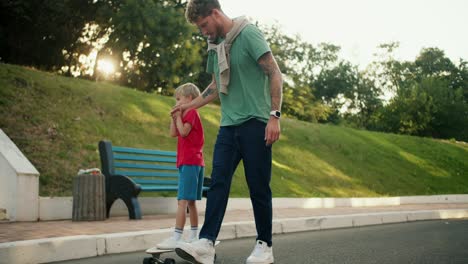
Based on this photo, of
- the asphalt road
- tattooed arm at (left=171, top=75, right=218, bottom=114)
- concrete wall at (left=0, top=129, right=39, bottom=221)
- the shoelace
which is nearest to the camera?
the shoelace

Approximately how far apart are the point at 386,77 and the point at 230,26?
70.0m

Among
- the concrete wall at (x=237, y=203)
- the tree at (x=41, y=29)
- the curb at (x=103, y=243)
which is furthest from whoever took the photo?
the tree at (x=41, y=29)

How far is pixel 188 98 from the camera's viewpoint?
5660 mm

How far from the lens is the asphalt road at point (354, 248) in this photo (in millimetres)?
5562

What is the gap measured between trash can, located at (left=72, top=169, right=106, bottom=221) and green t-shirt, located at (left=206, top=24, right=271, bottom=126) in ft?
15.4

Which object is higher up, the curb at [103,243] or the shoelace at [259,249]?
the shoelace at [259,249]

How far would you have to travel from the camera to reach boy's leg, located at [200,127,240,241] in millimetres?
4496

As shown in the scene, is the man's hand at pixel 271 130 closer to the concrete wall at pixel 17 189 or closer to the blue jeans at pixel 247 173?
the blue jeans at pixel 247 173

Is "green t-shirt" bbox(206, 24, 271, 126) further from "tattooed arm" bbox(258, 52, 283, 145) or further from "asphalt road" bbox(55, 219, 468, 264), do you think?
"asphalt road" bbox(55, 219, 468, 264)

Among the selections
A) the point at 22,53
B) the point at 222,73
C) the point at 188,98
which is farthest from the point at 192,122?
the point at 22,53

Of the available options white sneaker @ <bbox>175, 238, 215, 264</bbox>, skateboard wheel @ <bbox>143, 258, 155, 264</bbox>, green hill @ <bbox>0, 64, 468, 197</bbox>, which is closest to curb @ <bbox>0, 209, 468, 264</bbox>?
skateboard wheel @ <bbox>143, 258, 155, 264</bbox>

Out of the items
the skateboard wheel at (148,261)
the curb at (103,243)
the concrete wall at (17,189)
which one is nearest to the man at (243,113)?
the skateboard wheel at (148,261)

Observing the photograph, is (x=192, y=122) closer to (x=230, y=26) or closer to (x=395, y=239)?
(x=230, y=26)

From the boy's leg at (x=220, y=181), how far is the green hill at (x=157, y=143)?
5715mm
